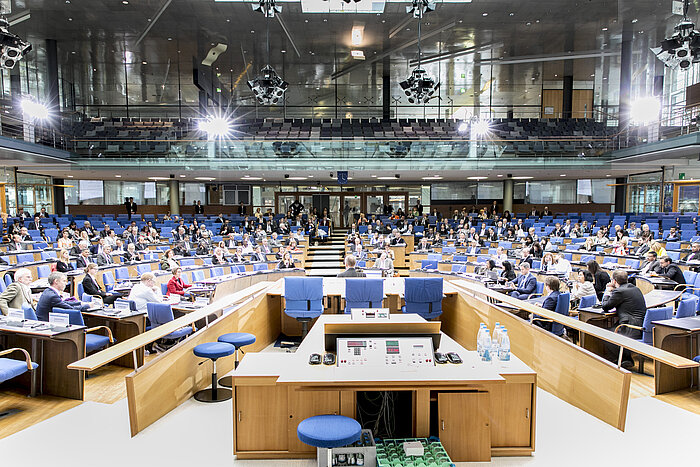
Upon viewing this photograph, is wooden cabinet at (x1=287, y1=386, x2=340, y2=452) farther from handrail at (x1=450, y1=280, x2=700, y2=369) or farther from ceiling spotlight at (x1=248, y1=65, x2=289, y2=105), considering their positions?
ceiling spotlight at (x1=248, y1=65, x2=289, y2=105)

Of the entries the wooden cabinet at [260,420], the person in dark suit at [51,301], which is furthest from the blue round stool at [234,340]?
the person in dark suit at [51,301]

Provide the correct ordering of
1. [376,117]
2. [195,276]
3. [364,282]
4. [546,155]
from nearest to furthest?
[364,282] < [195,276] < [546,155] < [376,117]

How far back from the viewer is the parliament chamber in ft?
10.4

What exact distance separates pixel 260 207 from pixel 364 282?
21.3 metres

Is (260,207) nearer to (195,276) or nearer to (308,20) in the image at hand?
(308,20)

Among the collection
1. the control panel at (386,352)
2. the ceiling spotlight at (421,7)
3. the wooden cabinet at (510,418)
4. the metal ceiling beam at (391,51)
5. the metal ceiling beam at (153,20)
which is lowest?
the wooden cabinet at (510,418)

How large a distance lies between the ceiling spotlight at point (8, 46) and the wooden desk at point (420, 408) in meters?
10.3

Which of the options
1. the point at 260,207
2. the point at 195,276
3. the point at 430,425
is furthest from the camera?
the point at 260,207

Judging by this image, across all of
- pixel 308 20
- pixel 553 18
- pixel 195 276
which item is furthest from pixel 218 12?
pixel 553 18

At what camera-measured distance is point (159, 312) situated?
5.55m

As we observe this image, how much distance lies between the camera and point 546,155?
18344mm

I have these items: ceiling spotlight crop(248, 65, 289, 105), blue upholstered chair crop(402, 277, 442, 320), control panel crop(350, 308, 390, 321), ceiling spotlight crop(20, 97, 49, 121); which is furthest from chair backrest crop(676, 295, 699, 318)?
ceiling spotlight crop(20, 97, 49, 121)

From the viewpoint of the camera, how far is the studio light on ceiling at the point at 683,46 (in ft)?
31.0

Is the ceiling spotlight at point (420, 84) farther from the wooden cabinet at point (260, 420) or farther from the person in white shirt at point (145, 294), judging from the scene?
the wooden cabinet at point (260, 420)
